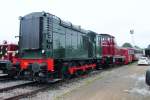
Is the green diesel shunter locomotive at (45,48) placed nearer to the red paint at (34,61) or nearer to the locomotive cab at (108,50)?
the red paint at (34,61)

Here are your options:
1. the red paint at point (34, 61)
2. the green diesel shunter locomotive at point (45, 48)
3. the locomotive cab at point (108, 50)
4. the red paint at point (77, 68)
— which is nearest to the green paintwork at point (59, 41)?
the green diesel shunter locomotive at point (45, 48)

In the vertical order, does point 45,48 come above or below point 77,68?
above

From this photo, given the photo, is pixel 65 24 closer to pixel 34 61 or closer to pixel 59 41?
pixel 59 41

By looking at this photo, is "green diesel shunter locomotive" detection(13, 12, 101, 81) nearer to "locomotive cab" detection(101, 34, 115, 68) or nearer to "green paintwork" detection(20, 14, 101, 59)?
"green paintwork" detection(20, 14, 101, 59)

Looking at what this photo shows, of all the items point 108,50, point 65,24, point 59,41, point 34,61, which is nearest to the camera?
point 34,61

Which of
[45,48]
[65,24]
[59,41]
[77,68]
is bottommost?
[77,68]

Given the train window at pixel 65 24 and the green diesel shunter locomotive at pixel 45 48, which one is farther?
the train window at pixel 65 24

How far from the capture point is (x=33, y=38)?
16.6m

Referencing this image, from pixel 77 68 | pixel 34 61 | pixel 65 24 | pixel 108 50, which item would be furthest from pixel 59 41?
pixel 108 50

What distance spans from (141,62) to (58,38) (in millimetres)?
29147

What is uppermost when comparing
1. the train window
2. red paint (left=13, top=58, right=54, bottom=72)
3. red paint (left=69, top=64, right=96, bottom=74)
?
the train window

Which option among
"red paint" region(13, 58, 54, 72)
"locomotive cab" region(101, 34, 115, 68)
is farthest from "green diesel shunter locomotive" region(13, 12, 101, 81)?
"locomotive cab" region(101, 34, 115, 68)

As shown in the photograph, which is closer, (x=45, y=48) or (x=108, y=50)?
(x=45, y=48)

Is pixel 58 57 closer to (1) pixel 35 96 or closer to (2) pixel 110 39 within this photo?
(1) pixel 35 96
